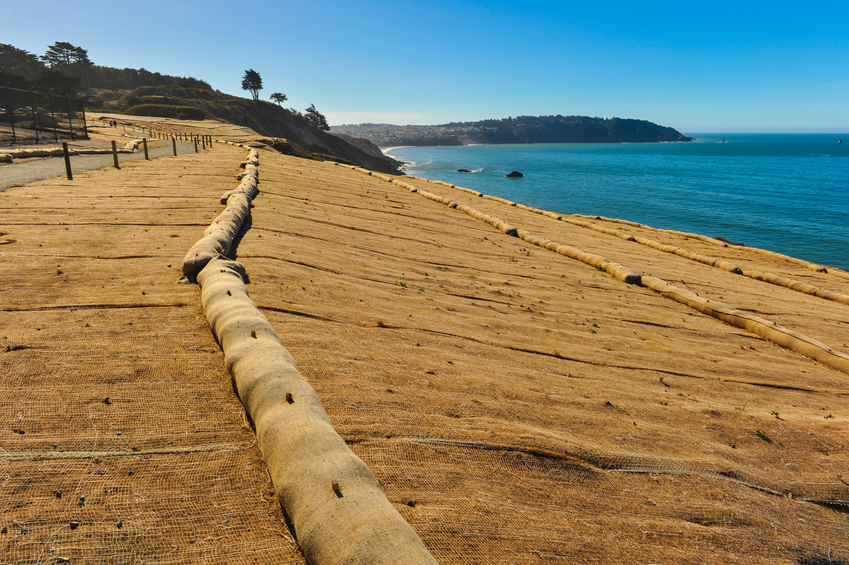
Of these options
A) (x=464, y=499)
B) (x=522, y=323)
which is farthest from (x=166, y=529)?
(x=522, y=323)

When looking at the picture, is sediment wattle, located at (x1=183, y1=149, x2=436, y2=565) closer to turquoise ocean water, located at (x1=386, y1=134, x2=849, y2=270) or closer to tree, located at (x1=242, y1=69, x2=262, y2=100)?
turquoise ocean water, located at (x1=386, y1=134, x2=849, y2=270)

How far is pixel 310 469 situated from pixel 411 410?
1191 millimetres

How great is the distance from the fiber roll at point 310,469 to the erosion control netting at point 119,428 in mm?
156

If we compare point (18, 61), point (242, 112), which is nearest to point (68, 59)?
point (18, 61)

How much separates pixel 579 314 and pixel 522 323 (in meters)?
1.54

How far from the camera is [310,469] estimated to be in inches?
101

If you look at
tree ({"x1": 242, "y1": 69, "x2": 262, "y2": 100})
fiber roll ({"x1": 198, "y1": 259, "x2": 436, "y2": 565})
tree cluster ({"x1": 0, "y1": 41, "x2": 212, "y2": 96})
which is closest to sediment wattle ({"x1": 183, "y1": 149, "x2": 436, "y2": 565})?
fiber roll ({"x1": 198, "y1": 259, "x2": 436, "y2": 565})

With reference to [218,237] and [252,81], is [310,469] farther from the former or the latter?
[252,81]

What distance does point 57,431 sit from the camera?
2840 millimetres

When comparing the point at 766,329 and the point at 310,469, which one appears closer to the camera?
the point at 310,469

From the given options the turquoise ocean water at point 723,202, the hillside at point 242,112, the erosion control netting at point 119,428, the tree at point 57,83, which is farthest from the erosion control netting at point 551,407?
the tree at point 57,83

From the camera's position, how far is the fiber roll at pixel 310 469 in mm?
2197

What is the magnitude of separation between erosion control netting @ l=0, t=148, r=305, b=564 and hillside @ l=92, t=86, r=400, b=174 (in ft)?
203

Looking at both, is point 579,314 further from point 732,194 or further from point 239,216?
point 732,194
